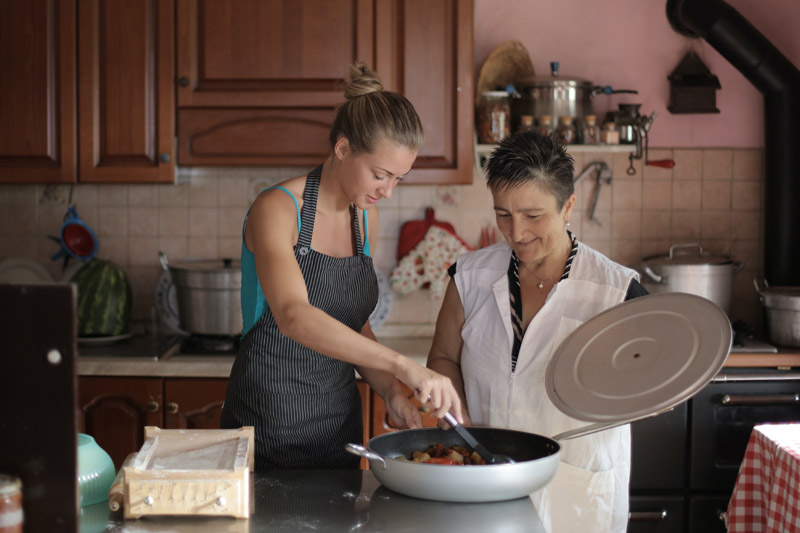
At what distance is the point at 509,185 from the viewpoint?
5.47 ft

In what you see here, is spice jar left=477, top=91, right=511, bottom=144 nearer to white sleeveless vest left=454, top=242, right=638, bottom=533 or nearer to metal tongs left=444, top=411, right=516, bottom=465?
white sleeveless vest left=454, top=242, right=638, bottom=533

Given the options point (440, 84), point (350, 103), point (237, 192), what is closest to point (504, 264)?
point (350, 103)

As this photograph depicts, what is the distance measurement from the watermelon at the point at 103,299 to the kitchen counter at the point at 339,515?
1747mm

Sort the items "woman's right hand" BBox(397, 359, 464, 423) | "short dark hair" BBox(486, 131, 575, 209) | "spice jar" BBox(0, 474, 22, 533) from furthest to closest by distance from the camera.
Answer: "short dark hair" BBox(486, 131, 575, 209)
"woman's right hand" BBox(397, 359, 464, 423)
"spice jar" BBox(0, 474, 22, 533)

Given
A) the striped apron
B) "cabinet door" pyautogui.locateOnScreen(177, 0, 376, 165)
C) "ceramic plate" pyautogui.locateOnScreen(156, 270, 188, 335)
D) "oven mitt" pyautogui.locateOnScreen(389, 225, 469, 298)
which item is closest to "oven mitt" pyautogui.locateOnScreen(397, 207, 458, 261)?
"oven mitt" pyautogui.locateOnScreen(389, 225, 469, 298)

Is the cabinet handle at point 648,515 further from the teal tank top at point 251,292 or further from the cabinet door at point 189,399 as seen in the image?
the teal tank top at point 251,292

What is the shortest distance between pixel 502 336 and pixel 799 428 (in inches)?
36.4

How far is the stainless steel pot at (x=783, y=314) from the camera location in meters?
2.86

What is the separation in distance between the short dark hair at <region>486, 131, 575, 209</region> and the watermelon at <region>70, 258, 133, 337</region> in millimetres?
1823

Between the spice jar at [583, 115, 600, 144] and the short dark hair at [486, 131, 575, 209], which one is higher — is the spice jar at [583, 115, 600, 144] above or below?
above

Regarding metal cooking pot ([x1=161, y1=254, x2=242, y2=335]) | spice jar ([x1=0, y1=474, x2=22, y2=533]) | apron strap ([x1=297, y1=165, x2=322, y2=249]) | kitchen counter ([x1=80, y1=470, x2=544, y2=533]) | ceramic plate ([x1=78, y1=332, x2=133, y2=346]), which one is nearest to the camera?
spice jar ([x1=0, y1=474, x2=22, y2=533])

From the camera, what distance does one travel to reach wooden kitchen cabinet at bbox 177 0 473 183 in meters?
2.89

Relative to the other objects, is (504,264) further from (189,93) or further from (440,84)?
(189,93)

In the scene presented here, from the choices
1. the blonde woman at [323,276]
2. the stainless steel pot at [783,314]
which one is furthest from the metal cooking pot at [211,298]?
the stainless steel pot at [783,314]
